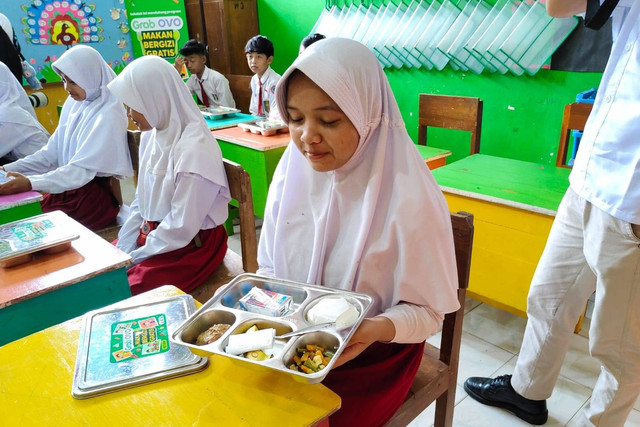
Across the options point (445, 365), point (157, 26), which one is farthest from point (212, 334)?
point (157, 26)

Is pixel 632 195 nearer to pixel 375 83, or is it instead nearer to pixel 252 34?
pixel 375 83

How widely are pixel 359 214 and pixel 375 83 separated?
30cm

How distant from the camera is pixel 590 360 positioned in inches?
74.0

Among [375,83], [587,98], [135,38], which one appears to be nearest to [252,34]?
[135,38]

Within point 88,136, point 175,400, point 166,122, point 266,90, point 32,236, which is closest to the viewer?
point 175,400

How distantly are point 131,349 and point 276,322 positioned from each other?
280mm

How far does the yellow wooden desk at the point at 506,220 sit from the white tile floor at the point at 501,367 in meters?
0.12

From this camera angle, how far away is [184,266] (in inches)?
64.7

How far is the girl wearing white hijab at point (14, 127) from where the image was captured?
2575mm

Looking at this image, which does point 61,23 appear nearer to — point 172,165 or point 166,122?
point 166,122

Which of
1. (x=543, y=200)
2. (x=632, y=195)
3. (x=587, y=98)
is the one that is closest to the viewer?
(x=632, y=195)

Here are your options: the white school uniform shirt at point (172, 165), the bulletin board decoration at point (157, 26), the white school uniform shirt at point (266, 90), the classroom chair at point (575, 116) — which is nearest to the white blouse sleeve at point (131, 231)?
the white school uniform shirt at point (172, 165)

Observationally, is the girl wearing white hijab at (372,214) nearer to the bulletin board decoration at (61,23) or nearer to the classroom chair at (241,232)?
the classroom chair at (241,232)

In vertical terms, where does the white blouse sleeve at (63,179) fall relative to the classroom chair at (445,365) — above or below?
above
